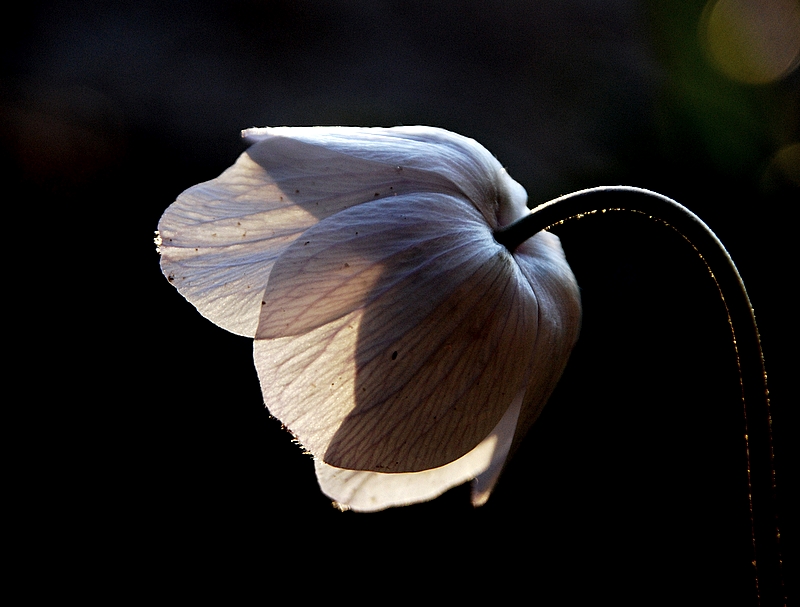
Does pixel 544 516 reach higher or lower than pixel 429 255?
lower

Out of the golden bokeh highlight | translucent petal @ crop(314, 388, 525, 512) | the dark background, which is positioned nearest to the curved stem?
translucent petal @ crop(314, 388, 525, 512)

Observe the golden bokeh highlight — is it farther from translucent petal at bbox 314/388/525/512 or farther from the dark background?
translucent petal at bbox 314/388/525/512

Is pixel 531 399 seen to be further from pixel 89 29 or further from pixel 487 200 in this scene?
pixel 89 29

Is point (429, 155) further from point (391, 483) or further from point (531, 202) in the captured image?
point (531, 202)

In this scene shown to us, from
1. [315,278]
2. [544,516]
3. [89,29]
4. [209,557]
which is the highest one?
[89,29]

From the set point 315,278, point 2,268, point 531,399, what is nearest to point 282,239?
point 315,278

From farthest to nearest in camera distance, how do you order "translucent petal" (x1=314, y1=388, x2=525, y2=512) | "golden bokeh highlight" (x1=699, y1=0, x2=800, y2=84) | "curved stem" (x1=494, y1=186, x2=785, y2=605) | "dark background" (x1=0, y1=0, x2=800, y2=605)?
1. "golden bokeh highlight" (x1=699, y1=0, x2=800, y2=84)
2. "dark background" (x1=0, y1=0, x2=800, y2=605)
3. "translucent petal" (x1=314, y1=388, x2=525, y2=512)
4. "curved stem" (x1=494, y1=186, x2=785, y2=605)
